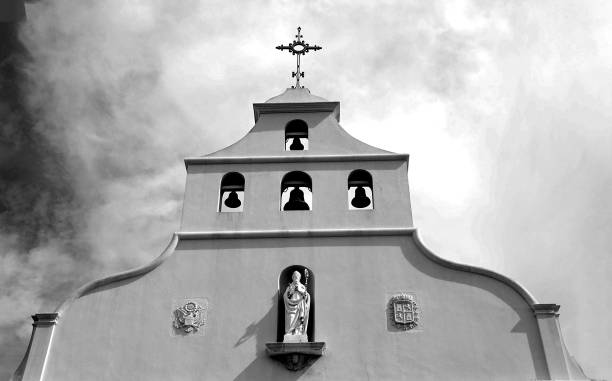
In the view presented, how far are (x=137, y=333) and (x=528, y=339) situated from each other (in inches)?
300

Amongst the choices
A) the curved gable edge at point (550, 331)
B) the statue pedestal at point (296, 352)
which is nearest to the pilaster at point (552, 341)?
the curved gable edge at point (550, 331)

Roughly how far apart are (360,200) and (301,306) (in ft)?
11.4

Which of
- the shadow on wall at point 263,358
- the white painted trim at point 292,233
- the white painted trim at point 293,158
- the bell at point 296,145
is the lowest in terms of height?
the shadow on wall at point 263,358

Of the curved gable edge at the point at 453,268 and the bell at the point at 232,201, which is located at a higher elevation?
the bell at the point at 232,201

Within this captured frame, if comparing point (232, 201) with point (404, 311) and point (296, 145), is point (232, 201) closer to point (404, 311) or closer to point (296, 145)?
point (296, 145)

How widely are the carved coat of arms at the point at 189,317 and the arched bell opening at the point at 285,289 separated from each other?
1.57 m

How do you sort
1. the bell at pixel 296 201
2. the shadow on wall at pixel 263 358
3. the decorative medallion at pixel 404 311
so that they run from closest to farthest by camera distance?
the shadow on wall at pixel 263 358, the decorative medallion at pixel 404 311, the bell at pixel 296 201

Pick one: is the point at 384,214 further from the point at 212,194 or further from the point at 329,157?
the point at 212,194

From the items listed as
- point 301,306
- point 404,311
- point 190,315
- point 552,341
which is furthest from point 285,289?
point 552,341

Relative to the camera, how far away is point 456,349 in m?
11.8

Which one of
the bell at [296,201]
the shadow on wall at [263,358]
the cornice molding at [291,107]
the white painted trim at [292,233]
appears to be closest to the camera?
the shadow on wall at [263,358]

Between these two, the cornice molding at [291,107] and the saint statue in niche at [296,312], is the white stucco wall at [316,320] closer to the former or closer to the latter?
the saint statue in niche at [296,312]

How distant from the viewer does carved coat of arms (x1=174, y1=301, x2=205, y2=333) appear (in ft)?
40.3

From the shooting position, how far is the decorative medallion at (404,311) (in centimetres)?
1216
